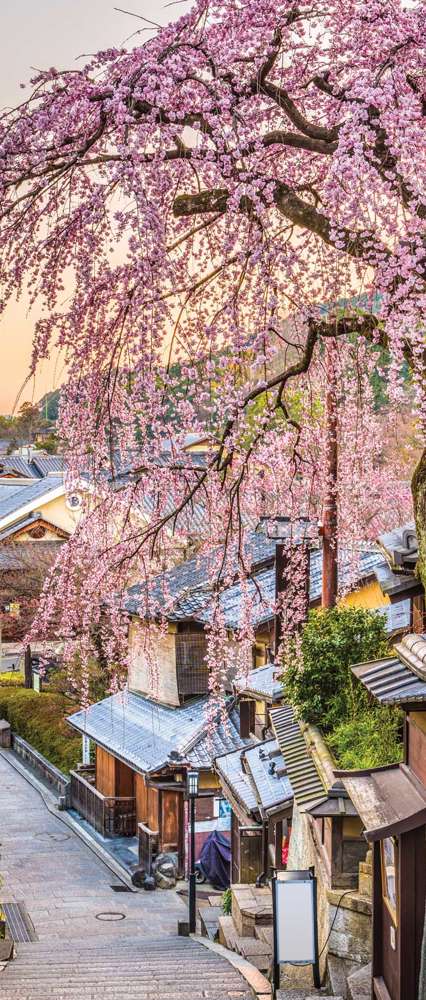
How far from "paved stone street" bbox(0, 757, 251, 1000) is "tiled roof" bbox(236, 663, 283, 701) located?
3.52 metres

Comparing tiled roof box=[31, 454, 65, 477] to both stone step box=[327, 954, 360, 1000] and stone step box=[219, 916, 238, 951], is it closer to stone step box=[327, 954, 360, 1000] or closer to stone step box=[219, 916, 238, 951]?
stone step box=[219, 916, 238, 951]

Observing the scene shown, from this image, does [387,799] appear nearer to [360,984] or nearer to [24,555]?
[360,984]

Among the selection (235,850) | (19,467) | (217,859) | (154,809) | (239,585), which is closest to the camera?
(235,850)

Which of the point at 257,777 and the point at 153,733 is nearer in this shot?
the point at 257,777

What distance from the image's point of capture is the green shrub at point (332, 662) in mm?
10836

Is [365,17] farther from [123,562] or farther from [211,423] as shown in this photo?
[123,562]

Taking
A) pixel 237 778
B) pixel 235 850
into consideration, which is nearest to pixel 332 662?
pixel 237 778

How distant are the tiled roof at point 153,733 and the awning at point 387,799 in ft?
35.8

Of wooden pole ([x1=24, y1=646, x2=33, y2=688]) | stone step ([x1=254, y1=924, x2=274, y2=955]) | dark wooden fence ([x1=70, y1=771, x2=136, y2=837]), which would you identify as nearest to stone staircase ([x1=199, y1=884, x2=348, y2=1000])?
stone step ([x1=254, y1=924, x2=274, y2=955])

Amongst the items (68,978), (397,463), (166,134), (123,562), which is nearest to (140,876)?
(68,978)

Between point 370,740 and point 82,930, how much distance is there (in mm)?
11030

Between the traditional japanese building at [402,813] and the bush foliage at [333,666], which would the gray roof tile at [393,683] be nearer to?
the traditional japanese building at [402,813]

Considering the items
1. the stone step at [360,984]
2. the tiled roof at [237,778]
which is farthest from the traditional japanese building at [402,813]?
the tiled roof at [237,778]

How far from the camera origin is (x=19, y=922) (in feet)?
58.3
